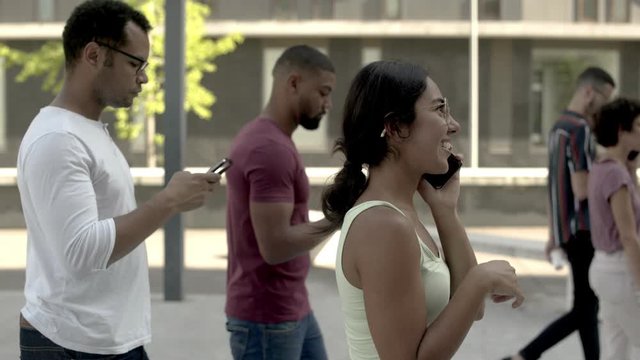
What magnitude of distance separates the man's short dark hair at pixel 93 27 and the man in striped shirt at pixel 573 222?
3.45m

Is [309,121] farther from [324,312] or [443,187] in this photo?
[324,312]

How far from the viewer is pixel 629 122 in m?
5.38

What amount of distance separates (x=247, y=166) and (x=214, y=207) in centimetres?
1658

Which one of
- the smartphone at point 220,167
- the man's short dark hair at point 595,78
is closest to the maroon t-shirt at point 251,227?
the smartphone at point 220,167

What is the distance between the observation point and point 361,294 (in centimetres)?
229

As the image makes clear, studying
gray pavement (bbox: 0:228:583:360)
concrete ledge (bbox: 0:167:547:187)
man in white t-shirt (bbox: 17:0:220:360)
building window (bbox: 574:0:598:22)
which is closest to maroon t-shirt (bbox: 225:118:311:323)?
man in white t-shirt (bbox: 17:0:220:360)

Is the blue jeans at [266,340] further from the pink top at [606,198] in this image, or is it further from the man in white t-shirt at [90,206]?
the pink top at [606,198]

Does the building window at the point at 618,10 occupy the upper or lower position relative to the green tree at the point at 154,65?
upper

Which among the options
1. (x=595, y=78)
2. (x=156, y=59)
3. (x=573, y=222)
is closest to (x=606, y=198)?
(x=573, y=222)

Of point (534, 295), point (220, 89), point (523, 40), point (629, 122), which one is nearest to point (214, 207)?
point (220, 89)

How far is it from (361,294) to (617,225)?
314cm

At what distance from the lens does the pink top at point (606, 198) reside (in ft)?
17.0

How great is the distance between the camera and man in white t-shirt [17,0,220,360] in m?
2.80

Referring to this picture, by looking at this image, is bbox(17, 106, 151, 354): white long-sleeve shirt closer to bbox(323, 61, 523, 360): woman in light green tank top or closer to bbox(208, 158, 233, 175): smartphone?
bbox(208, 158, 233, 175): smartphone
